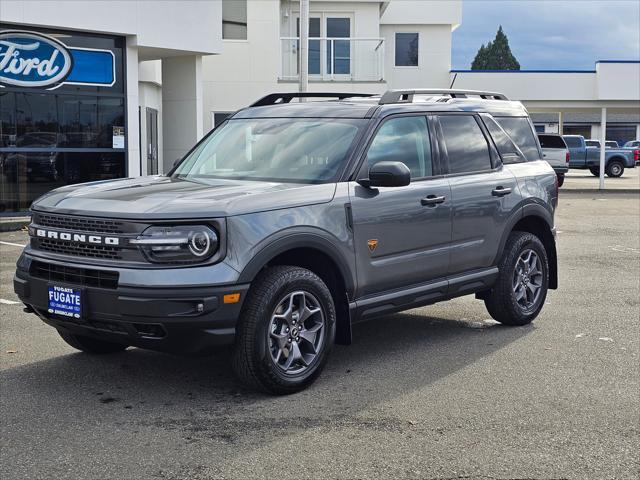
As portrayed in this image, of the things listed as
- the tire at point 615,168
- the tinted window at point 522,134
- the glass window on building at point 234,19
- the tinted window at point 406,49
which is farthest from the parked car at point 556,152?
the tinted window at point 522,134

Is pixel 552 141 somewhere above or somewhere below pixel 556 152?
above

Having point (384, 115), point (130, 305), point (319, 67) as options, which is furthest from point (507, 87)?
point (130, 305)

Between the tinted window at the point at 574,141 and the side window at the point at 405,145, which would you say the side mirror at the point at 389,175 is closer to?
the side window at the point at 405,145

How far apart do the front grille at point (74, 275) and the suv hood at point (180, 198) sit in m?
0.35

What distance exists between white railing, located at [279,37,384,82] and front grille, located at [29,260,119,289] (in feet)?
69.4

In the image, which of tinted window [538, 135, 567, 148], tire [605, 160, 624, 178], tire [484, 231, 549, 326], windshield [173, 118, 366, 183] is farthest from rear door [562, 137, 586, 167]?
windshield [173, 118, 366, 183]

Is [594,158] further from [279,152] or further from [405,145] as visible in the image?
[279,152]

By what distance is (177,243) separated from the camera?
203 inches

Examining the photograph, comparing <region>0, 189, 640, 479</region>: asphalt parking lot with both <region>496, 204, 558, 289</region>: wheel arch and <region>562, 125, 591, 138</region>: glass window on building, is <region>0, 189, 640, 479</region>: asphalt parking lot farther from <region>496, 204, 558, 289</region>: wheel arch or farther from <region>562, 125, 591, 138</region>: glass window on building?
<region>562, 125, 591, 138</region>: glass window on building

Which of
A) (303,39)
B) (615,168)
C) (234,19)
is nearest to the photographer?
(303,39)

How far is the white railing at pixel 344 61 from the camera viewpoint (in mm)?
26266

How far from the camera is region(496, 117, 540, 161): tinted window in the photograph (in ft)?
26.4

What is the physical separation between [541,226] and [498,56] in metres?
98.7

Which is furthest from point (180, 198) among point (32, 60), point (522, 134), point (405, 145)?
point (32, 60)
